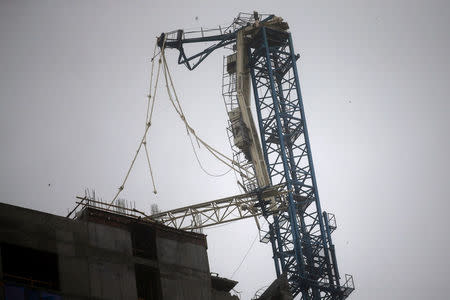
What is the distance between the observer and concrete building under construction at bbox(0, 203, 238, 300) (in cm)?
5081

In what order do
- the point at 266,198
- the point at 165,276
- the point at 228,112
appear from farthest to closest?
the point at 228,112 < the point at 266,198 < the point at 165,276

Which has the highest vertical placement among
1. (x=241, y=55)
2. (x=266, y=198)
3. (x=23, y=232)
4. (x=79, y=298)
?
(x=241, y=55)

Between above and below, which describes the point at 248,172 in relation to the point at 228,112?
below

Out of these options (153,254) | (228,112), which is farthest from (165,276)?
(228,112)

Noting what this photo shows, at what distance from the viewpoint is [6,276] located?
49.6 meters

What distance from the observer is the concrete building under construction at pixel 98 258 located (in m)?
50.8

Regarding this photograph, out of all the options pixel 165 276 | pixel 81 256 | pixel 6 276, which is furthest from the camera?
pixel 165 276

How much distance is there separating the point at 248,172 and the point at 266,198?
143 inches

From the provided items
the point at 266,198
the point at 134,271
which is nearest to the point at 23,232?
the point at 134,271

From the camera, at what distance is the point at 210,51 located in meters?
77.3

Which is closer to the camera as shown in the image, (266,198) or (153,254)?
(153,254)

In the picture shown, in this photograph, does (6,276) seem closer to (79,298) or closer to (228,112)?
(79,298)

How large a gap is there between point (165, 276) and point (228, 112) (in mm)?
19781

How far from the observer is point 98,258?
2114 inches
